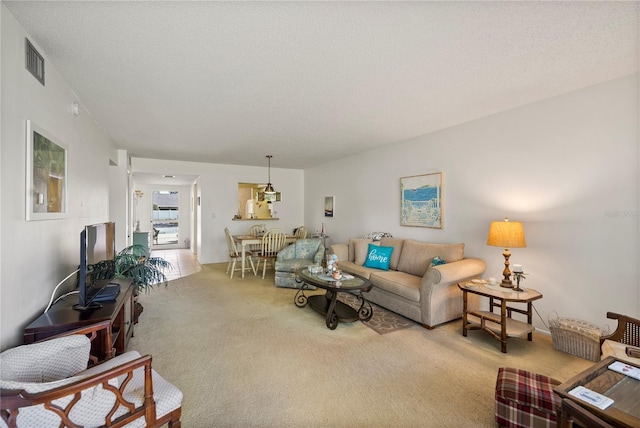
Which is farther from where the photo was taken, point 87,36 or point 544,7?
point 87,36

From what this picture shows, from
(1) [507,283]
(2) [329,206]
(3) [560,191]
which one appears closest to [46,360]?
(1) [507,283]

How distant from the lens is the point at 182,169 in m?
6.90

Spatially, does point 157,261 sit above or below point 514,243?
below

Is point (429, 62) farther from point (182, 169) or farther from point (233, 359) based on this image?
point (182, 169)

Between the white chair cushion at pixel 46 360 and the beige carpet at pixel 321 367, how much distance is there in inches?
30.5

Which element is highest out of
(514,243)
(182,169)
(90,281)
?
(182,169)

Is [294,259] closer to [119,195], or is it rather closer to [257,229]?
[257,229]

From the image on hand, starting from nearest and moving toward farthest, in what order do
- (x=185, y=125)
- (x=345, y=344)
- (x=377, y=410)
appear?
(x=377, y=410)
(x=345, y=344)
(x=185, y=125)

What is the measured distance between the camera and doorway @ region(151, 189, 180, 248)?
10164mm

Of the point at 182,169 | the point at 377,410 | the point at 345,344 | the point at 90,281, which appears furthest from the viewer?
the point at 182,169

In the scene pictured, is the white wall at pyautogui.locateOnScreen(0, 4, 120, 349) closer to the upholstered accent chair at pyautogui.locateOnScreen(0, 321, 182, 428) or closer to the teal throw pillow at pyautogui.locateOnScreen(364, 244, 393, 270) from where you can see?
the upholstered accent chair at pyautogui.locateOnScreen(0, 321, 182, 428)

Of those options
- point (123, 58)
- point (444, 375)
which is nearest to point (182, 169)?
point (123, 58)

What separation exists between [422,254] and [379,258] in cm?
68

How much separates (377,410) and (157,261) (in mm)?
2466
